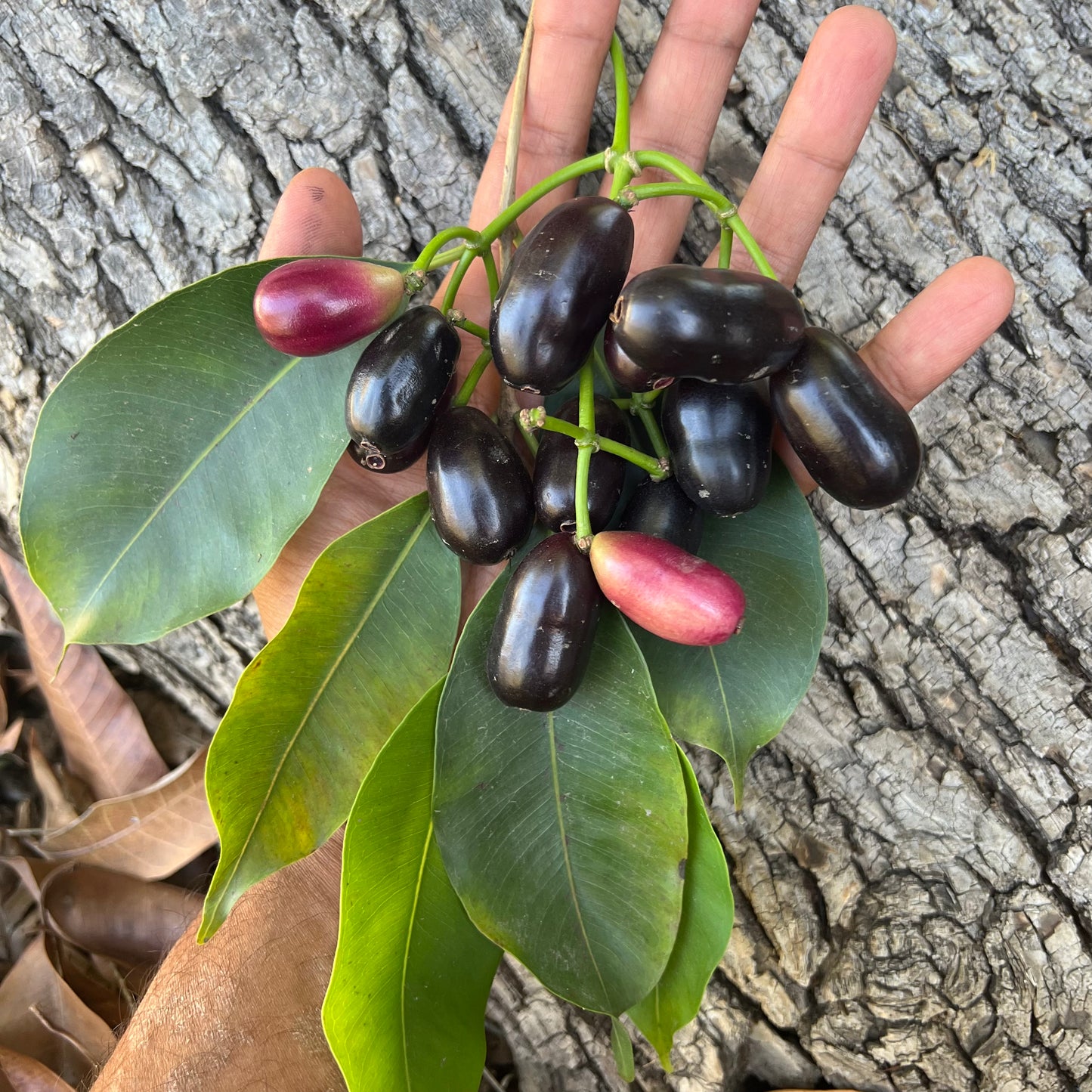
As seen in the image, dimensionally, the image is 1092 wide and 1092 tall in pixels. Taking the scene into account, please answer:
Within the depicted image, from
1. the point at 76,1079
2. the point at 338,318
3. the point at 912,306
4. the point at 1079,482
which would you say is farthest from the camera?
the point at 76,1079

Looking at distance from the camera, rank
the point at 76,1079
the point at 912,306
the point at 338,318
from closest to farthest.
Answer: the point at 338,318, the point at 912,306, the point at 76,1079

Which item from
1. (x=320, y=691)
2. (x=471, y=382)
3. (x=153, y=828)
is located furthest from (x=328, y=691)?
(x=153, y=828)

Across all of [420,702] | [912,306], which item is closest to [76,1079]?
[420,702]

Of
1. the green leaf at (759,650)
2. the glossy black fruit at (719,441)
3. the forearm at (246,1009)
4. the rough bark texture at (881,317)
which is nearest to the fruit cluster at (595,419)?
the glossy black fruit at (719,441)

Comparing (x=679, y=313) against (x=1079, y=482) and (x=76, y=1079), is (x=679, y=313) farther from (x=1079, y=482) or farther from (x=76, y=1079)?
(x=76, y=1079)

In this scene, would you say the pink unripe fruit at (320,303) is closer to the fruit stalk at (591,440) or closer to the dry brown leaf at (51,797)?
the fruit stalk at (591,440)

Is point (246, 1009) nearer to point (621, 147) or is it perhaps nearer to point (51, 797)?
point (51, 797)
